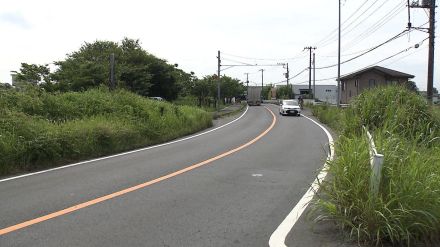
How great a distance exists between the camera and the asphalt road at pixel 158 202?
6.11m

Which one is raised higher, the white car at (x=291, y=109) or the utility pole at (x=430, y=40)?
the utility pole at (x=430, y=40)

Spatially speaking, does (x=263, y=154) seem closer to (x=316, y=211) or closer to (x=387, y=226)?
(x=316, y=211)

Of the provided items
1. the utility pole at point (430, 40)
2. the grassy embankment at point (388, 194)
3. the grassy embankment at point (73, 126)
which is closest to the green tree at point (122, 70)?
the grassy embankment at point (73, 126)

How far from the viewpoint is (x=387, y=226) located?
5527mm

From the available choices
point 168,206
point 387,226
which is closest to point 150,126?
point 168,206

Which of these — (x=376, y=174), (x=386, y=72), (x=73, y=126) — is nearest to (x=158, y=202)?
(x=376, y=174)

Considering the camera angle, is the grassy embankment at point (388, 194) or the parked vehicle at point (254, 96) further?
the parked vehicle at point (254, 96)

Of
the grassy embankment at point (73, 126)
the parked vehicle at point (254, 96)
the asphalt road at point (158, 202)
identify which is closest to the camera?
the asphalt road at point (158, 202)

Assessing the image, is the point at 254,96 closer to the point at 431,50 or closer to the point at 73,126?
the point at 431,50

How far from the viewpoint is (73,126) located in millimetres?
15344

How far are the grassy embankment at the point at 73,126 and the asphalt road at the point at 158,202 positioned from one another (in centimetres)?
112

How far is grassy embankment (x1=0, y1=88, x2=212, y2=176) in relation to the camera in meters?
12.4

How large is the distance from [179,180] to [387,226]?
5553mm

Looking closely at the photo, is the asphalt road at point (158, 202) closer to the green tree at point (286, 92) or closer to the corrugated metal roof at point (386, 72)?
the corrugated metal roof at point (386, 72)
